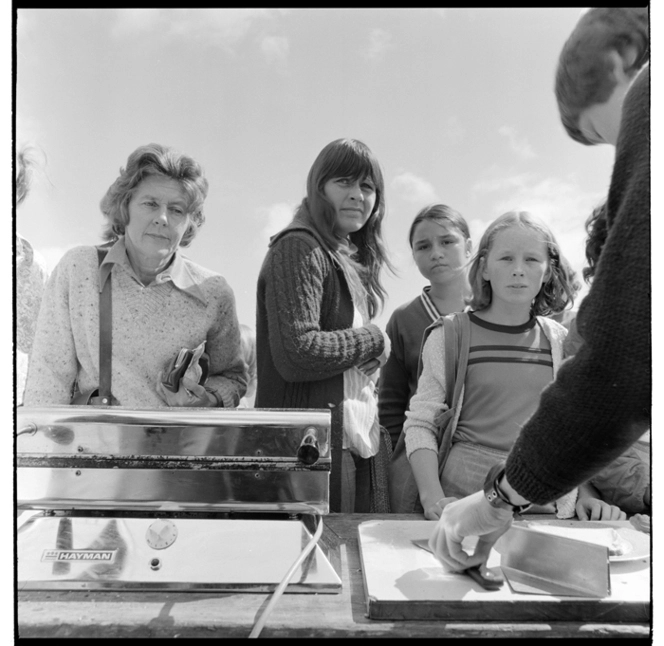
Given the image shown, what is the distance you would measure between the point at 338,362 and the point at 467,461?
0.37 meters

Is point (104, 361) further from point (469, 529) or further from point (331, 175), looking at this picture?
point (469, 529)

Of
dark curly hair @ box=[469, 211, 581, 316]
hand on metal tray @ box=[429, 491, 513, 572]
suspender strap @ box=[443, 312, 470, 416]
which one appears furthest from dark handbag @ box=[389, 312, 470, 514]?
hand on metal tray @ box=[429, 491, 513, 572]

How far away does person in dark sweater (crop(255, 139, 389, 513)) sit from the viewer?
1374 millimetres

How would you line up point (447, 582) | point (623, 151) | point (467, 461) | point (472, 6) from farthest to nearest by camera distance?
point (467, 461), point (472, 6), point (447, 582), point (623, 151)

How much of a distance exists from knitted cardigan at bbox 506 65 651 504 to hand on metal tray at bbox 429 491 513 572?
0.47 ft

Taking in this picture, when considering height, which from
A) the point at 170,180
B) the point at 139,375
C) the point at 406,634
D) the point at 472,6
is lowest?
the point at 406,634

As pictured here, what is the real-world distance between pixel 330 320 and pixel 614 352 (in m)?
0.91

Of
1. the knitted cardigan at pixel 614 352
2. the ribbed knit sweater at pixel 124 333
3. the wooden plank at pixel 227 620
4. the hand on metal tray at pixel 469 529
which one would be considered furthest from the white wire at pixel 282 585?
the ribbed knit sweater at pixel 124 333

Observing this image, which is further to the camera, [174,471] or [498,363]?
[498,363]

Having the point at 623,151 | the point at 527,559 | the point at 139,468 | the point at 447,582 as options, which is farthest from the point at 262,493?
the point at 623,151

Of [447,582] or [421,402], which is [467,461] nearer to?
[421,402]

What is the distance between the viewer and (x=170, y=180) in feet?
4.82

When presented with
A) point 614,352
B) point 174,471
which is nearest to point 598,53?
point 614,352

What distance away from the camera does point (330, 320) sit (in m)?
1.46
